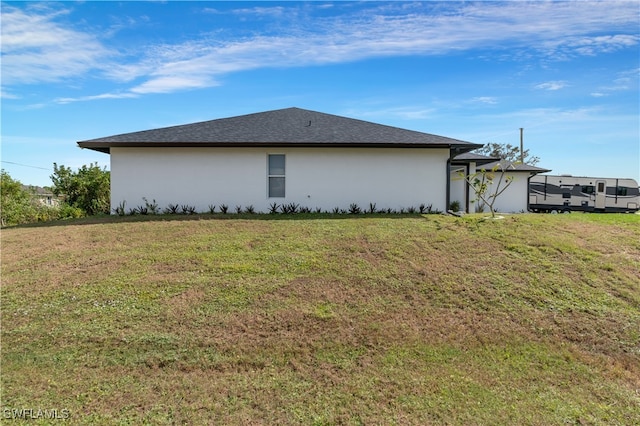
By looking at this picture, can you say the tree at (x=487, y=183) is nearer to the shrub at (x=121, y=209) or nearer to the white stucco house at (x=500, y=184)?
the white stucco house at (x=500, y=184)

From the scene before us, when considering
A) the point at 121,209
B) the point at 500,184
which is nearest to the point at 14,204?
the point at 121,209

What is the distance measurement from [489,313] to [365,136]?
26.7 ft

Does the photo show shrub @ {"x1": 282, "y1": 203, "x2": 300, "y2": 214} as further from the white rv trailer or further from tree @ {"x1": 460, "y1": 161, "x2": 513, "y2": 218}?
the white rv trailer

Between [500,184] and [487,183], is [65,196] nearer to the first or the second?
[487,183]

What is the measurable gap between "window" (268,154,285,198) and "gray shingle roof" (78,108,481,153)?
2.30 feet

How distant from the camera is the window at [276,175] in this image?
12.1 m

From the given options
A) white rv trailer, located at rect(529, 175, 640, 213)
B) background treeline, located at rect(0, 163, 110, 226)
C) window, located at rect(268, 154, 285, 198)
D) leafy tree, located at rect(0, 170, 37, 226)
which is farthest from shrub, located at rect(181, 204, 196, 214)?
white rv trailer, located at rect(529, 175, 640, 213)

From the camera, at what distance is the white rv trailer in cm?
2136

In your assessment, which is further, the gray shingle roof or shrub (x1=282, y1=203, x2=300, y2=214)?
shrub (x1=282, y1=203, x2=300, y2=214)

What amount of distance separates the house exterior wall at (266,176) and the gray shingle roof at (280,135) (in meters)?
0.43

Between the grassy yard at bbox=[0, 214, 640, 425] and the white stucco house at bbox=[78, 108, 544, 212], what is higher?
the white stucco house at bbox=[78, 108, 544, 212]

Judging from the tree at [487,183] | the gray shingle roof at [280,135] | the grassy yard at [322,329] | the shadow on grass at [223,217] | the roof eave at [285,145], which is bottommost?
the grassy yard at [322,329]

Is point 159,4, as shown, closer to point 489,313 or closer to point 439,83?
point 439,83

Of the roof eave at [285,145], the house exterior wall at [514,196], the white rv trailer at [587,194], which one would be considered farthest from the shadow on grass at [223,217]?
the white rv trailer at [587,194]
